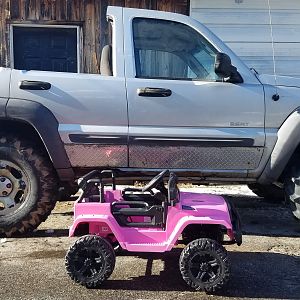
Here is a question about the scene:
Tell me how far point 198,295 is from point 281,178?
195 cm

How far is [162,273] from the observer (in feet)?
14.5

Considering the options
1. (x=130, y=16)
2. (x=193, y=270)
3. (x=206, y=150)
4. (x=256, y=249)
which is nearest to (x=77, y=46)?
(x=130, y=16)

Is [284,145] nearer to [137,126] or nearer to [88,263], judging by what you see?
[137,126]

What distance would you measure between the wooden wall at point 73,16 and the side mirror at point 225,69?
4.45 m

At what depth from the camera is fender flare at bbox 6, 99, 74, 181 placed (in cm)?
508

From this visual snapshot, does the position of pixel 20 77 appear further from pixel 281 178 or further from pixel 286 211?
pixel 286 211

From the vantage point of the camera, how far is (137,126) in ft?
17.2

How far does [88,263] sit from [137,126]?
1.63m

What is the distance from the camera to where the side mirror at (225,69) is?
514cm

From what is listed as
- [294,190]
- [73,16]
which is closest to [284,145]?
[294,190]

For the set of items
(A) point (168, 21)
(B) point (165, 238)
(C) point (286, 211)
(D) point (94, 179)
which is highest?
(A) point (168, 21)

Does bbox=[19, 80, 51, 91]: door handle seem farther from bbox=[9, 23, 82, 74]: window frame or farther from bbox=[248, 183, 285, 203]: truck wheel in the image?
bbox=[9, 23, 82, 74]: window frame

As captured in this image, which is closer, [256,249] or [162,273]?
[162,273]

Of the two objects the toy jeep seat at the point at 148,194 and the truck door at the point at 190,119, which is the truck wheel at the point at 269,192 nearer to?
the truck door at the point at 190,119
